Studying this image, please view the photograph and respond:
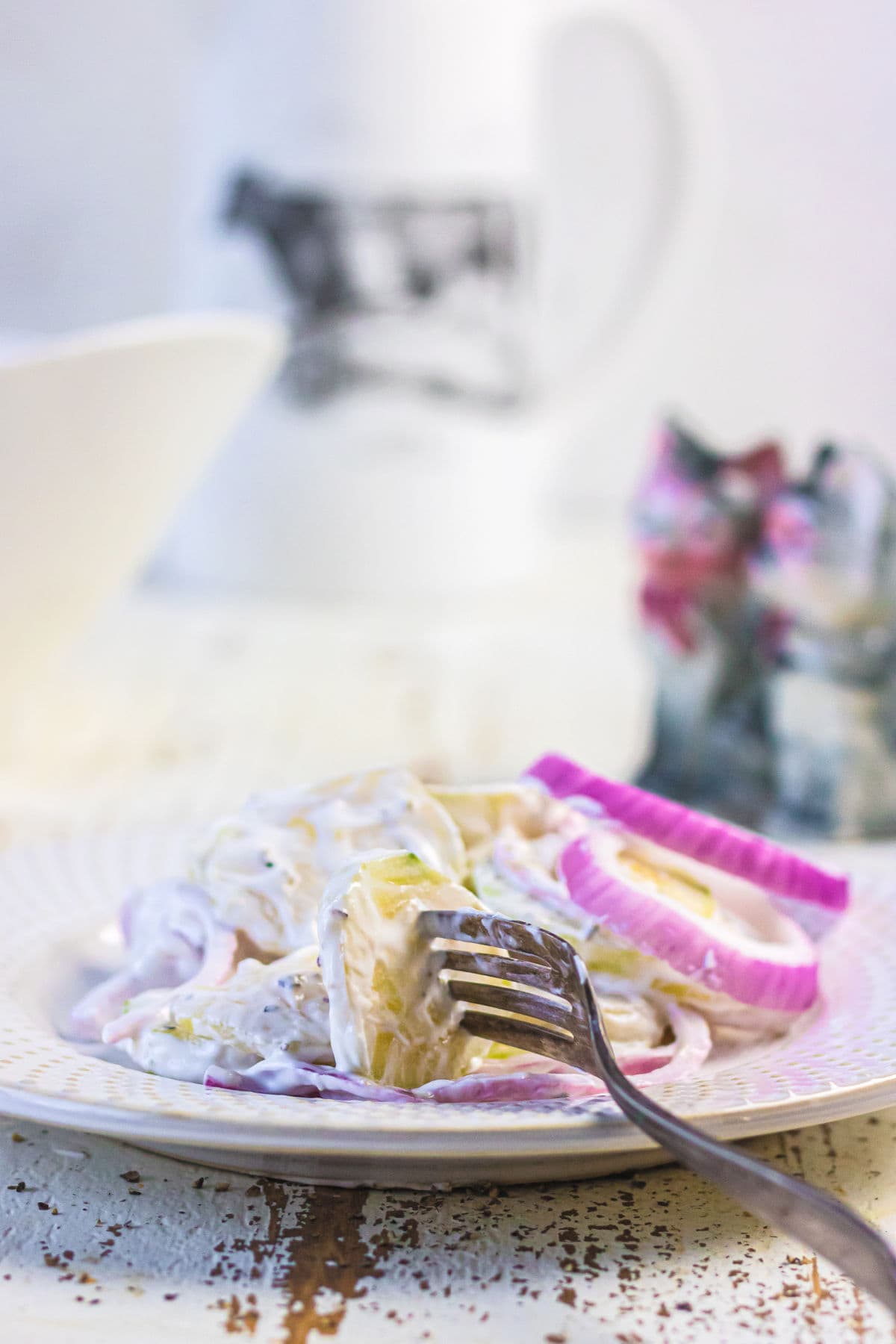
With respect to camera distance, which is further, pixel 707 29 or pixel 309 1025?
pixel 707 29

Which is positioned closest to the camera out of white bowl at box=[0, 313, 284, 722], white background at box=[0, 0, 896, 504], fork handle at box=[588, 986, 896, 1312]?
fork handle at box=[588, 986, 896, 1312]

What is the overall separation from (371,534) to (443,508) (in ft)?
0.30

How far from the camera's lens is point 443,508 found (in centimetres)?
174

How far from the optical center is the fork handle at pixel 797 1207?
33cm

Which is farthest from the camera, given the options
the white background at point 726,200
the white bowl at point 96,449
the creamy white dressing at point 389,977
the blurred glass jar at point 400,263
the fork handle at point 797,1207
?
the white background at point 726,200

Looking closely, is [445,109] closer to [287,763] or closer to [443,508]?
[443,508]

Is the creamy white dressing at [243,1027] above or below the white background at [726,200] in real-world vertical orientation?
below

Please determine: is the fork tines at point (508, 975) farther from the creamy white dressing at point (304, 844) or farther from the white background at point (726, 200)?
the white background at point (726, 200)

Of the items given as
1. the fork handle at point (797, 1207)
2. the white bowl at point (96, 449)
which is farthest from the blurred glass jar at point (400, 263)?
the fork handle at point (797, 1207)

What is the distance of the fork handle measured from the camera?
330mm

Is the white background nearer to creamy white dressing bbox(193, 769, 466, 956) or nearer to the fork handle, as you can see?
creamy white dressing bbox(193, 769, 466, 956)

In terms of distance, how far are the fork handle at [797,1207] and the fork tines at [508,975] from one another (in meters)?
0.09

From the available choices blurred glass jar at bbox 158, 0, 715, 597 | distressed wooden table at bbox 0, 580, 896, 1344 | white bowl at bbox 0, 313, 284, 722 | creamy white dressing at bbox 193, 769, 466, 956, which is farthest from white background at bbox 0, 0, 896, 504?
distressed wooden table at bbox 0, 580, 896, 1344

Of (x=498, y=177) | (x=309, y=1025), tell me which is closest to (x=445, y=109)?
(x=498, y=177)
